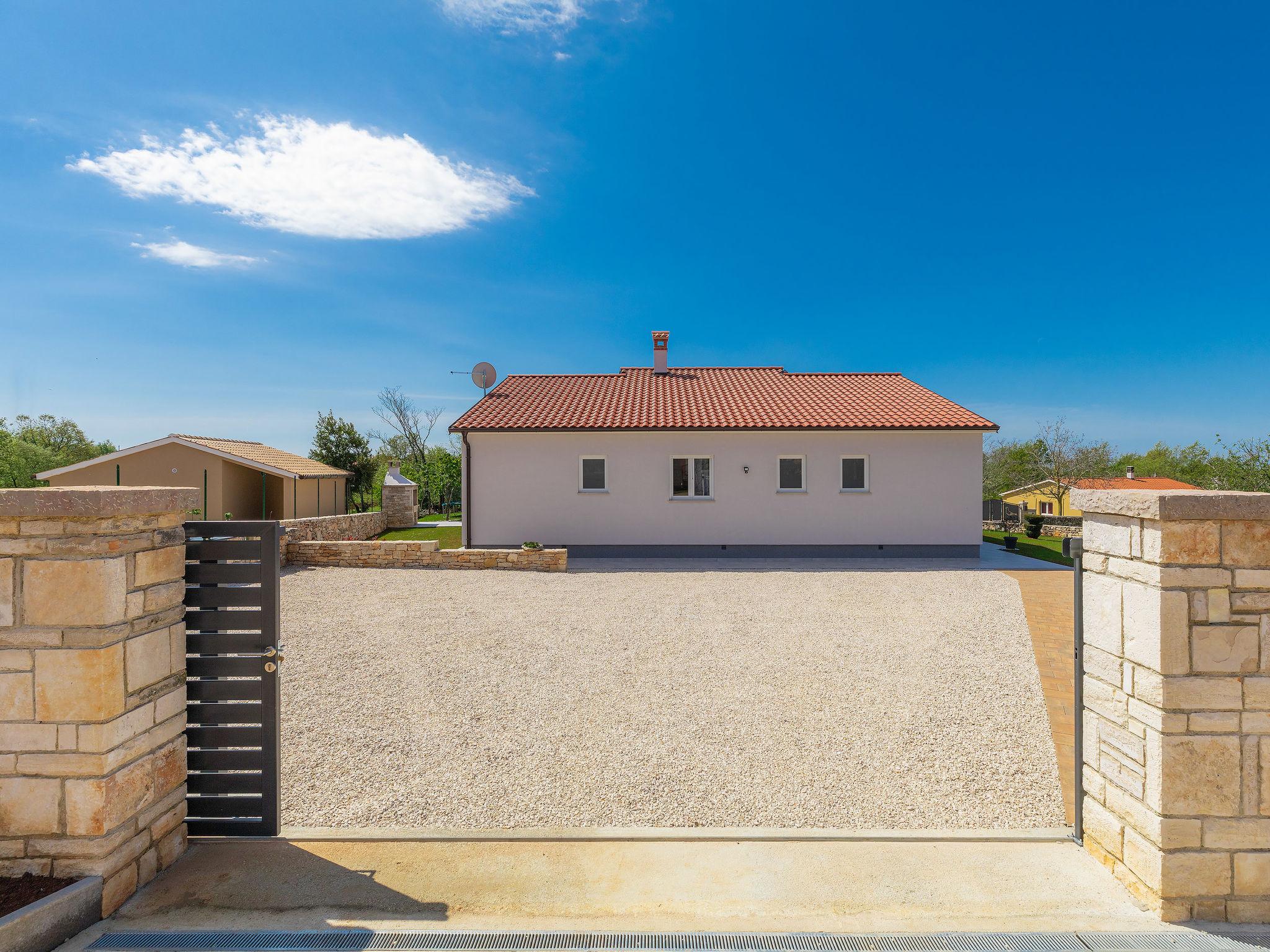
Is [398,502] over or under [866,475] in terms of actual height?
under

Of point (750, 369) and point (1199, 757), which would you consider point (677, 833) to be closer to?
point (1199, 757)

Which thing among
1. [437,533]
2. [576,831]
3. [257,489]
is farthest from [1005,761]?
[257,489]

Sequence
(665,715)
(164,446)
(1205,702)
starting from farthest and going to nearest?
(164,446) < (665,715) < (1205,702)

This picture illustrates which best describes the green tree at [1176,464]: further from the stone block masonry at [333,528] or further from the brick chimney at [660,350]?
the stone block masonry at [333,528]

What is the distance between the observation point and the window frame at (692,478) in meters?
15.9

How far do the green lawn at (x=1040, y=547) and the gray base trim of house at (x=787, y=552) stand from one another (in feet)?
8.34

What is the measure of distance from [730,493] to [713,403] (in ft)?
10.5

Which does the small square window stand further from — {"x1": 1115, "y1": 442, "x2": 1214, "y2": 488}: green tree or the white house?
{"x1": 1115, "y1": 442, "x2": 1214, "y2": 488}: green tree

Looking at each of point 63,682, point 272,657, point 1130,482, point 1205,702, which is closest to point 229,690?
point 272,657

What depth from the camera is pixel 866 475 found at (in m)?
16.0

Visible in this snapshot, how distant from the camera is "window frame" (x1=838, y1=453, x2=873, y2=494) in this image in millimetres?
15922

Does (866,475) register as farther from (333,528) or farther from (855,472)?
(333,528)

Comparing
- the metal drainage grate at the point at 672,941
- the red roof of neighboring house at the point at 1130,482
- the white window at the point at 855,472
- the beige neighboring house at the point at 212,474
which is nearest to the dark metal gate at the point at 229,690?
the metal drainage grate at the point at 672,941

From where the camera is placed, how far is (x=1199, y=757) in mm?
2914
